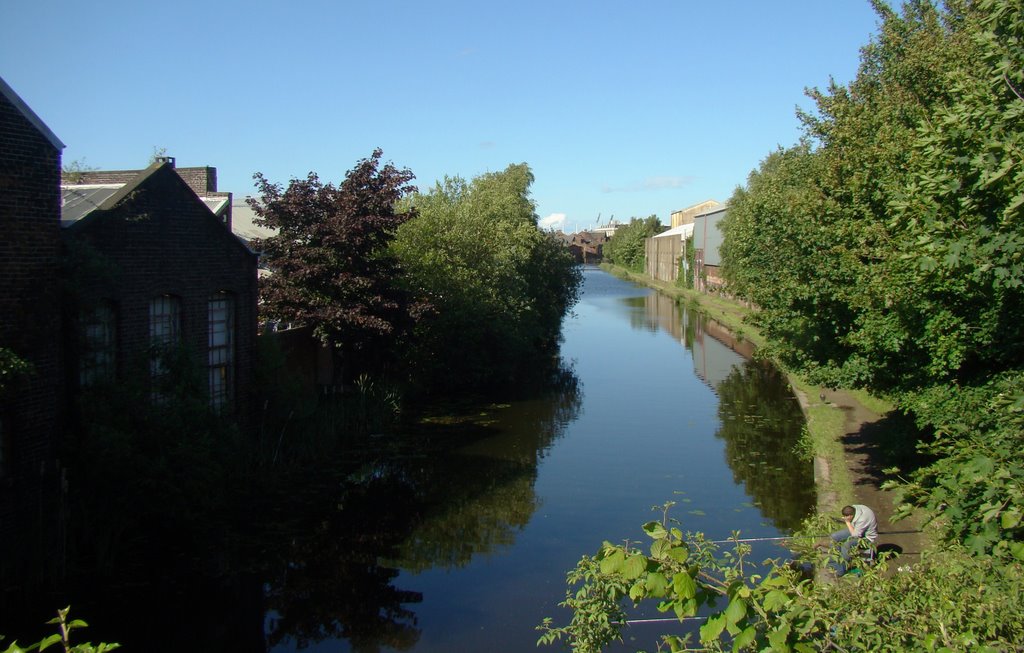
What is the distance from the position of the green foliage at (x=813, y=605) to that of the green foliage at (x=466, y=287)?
19.7m

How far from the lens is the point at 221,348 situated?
694 inches

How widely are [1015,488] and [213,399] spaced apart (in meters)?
14.9

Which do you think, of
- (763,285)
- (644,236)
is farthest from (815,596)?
(644,236)

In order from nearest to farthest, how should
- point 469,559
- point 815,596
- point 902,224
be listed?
point 815,596 → point 902,224 → point 469,559

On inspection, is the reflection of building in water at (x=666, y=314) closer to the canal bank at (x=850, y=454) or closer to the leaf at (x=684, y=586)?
the canal bank at (x=850, y=454)

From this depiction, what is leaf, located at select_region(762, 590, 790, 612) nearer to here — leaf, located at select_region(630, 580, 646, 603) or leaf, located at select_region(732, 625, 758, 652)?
leaf, located at select_region(732, 625, 758, 652)

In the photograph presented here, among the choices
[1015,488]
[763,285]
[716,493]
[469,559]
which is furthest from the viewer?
[763,285]

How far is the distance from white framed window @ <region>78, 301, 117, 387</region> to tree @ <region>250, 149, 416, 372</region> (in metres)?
7.86

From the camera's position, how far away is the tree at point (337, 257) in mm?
21734

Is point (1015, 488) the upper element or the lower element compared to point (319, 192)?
lower

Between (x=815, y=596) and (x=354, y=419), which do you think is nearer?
(x=815, y=596)

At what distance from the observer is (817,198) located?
15969mm

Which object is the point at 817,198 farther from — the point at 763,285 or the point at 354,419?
the point at 354,419

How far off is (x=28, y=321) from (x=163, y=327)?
429 centimetres
